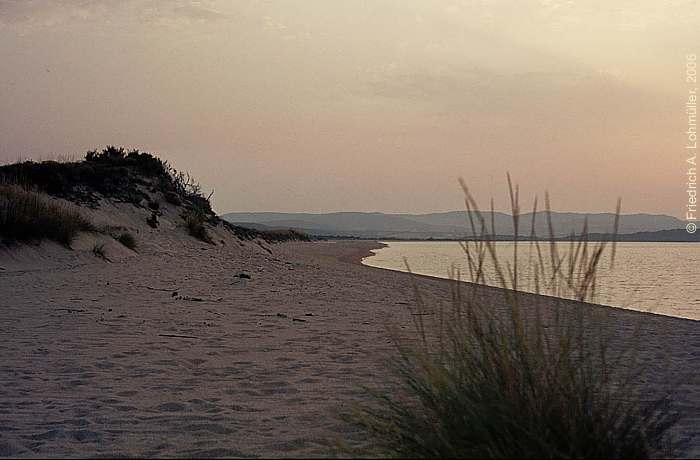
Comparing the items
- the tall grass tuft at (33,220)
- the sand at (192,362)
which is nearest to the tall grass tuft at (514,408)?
the sand at (192,362)

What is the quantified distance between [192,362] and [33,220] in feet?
31.4

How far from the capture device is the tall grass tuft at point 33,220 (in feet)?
44.6

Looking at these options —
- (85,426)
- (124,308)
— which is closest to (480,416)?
(85,426)

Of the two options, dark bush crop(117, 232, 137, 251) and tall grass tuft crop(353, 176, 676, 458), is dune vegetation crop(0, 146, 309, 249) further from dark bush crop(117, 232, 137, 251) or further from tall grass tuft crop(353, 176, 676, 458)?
tall grass tuft crop(353, 176, 676, 458)

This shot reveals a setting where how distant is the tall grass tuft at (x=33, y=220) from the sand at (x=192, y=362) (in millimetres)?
852

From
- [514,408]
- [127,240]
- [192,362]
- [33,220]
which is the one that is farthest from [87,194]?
[514,408]

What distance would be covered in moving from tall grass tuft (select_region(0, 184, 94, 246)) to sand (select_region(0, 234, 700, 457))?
85 cm

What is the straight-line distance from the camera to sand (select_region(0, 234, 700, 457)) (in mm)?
3953

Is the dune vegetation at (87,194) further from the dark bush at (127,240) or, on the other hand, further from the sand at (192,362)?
the sand at (192,362)

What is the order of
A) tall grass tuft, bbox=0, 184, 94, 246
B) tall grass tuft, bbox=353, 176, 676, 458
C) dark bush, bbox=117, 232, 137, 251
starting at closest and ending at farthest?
tall grass tuft, bbox=353, 176, 676, 458 < tall grass tuft, bbox=0, 184, 94, 246 < dark bush, bbox=117, 232, 137, 251

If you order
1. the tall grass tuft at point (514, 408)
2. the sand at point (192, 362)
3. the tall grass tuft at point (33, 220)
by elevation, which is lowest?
the sand at point (192, 362)

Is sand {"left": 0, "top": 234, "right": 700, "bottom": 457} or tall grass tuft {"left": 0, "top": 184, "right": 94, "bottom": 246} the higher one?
tall grass tuft {"left": 0, "top": 184, "right": 94, "bottom": 246}

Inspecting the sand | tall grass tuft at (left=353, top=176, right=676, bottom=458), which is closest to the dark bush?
the sand

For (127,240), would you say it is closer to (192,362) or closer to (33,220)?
(33,220)
